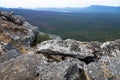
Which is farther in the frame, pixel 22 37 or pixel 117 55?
pixel 22 37

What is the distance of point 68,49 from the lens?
804 inches

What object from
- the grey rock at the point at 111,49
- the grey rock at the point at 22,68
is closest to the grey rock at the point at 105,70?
the grey rock at the point at 111,49

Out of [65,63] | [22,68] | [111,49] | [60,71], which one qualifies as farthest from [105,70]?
[22,68]

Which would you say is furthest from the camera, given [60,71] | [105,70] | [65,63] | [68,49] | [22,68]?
[68,49]

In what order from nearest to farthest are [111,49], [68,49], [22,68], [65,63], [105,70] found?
[105,70], [65,63], [22,68], [68,49], [111,49]

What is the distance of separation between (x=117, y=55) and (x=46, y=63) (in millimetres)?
5458

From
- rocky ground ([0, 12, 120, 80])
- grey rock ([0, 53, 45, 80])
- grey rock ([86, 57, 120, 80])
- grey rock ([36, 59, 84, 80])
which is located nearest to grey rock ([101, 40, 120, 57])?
rocky ground ([0, 12, 120, 80])

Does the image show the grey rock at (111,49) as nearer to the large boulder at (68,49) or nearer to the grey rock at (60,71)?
the large boulder at (68,49)

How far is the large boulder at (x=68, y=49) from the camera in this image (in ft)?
65.9

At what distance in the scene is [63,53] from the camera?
795 inches

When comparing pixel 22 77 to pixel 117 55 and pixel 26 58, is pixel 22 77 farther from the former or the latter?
pixel 117 55

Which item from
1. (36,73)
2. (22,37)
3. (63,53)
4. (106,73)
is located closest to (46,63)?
(36,73)

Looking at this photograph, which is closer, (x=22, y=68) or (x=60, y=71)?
(x=60, y=71)

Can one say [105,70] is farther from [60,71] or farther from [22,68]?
[22,68]
